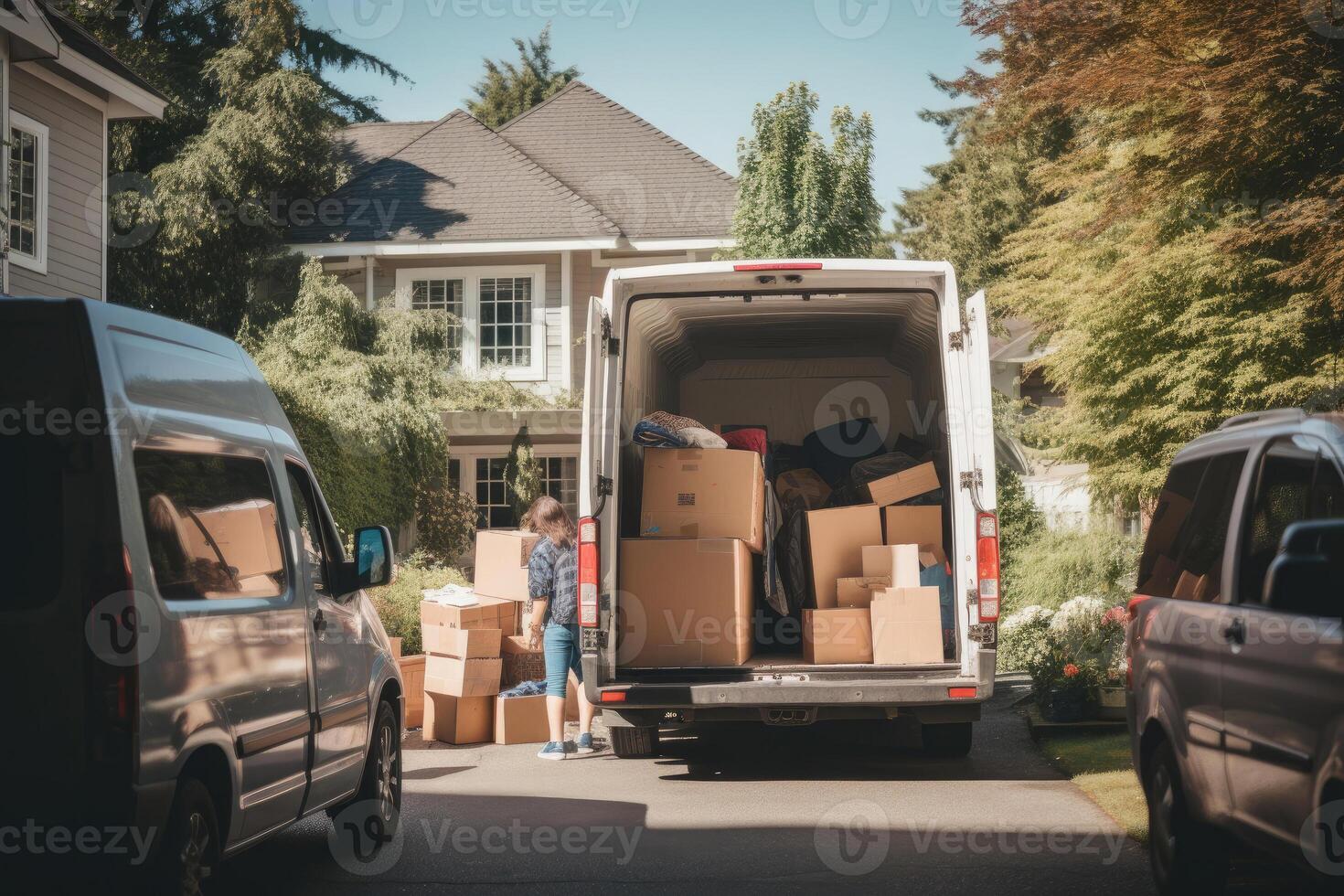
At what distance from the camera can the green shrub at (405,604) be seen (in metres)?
13.0

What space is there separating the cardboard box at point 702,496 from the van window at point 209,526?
3.56m

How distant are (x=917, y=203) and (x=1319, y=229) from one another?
34.7m

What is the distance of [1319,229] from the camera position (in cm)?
936

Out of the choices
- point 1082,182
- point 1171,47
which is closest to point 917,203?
point 1082,182

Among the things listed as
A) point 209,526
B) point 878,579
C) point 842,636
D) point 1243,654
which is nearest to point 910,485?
point 878,579

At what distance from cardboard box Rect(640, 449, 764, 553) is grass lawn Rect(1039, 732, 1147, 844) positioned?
94.7 inches

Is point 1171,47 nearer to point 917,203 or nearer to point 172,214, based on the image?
point 172,214

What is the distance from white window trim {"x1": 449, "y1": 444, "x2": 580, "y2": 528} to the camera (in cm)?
2184

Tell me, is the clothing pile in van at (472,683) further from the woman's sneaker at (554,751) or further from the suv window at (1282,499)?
the suv window at (1282,499)

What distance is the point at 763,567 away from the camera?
380 inches

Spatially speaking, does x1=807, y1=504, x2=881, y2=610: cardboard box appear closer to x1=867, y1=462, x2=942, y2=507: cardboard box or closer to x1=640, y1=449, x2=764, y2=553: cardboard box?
x1=867, y1=462, x2=942, y2=507: cardboard box

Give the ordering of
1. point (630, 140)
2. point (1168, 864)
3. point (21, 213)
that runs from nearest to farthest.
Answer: point (1168, 864) < point (21, 213) < point (630, 140)

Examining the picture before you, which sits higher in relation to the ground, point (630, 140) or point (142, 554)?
point (630, 140)

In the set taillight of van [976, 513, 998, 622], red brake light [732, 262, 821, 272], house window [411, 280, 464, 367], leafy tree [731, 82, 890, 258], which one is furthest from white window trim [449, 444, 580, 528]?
taillight of van [976, 513, 998, 622]
